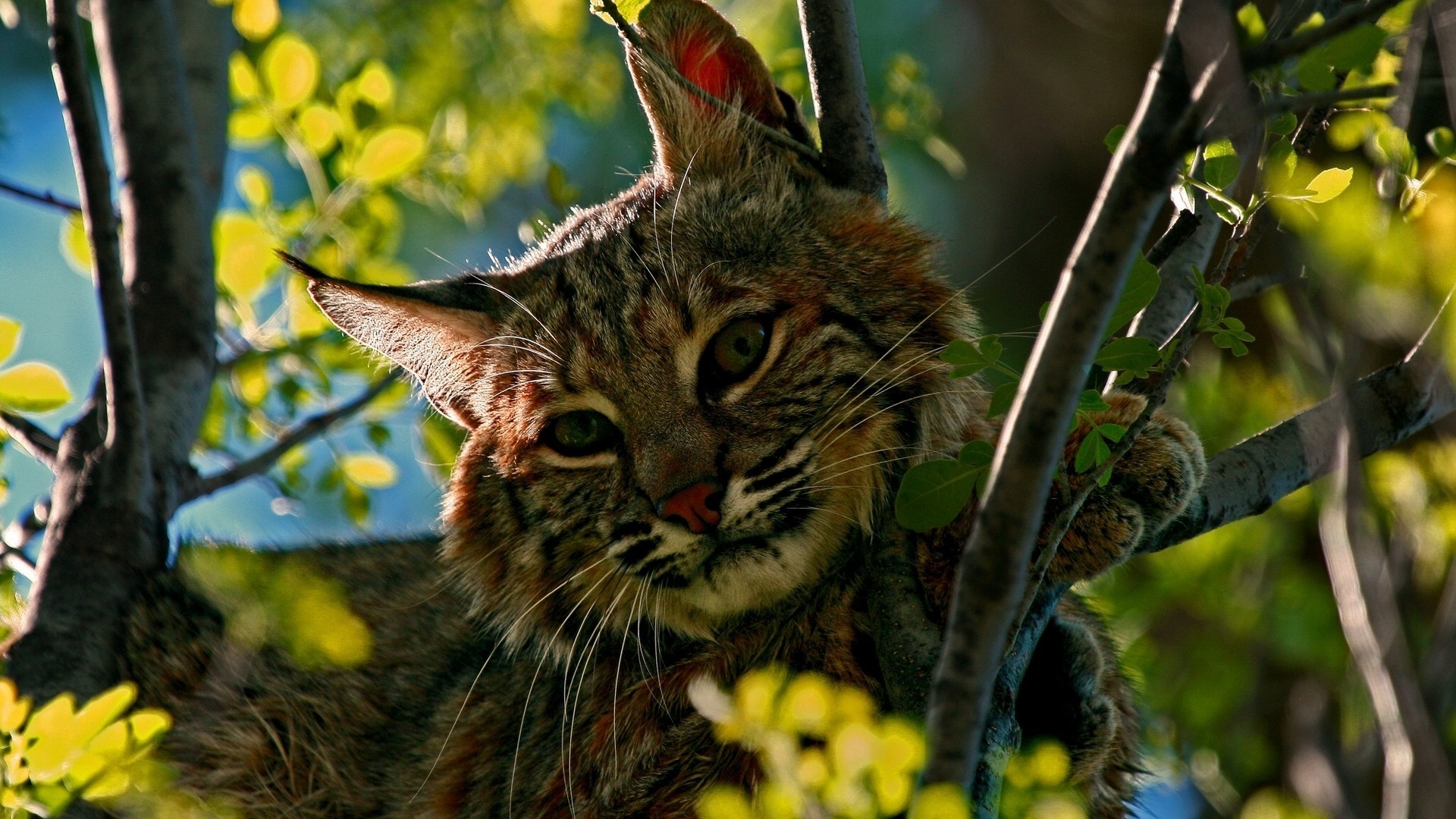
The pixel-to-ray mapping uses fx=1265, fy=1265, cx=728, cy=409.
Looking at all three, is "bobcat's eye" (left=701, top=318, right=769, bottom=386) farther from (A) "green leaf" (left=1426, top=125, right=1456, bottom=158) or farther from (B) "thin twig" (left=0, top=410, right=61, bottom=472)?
(B) "thin twig" (left=0, top=410, right=61, bottom=472)

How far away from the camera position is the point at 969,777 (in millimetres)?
1597

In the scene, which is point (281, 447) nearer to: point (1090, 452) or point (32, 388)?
point (32, 388)

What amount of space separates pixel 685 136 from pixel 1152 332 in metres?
1.58

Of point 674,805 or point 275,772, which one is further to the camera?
point 275,772

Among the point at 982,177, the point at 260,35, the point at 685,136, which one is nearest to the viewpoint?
the point at 685,136

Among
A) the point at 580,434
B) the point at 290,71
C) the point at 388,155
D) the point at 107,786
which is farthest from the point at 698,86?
the point at 107,786

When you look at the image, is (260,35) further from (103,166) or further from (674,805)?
(674,805)

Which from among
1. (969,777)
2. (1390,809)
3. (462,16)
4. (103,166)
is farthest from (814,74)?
(462,16)

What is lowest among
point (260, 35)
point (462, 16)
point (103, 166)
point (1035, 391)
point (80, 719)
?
point (80, 719)

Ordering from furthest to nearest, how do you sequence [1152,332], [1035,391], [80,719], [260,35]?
1. [260,35]
2. [1152,332]
3. [80,719]
4. [1035,391]

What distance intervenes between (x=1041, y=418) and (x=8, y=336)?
240 centimetres

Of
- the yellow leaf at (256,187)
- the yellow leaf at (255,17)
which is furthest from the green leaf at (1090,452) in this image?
the yellow leaf at (256,187)

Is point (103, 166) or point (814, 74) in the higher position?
point (103, 166)

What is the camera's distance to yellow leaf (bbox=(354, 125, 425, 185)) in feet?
13.8
